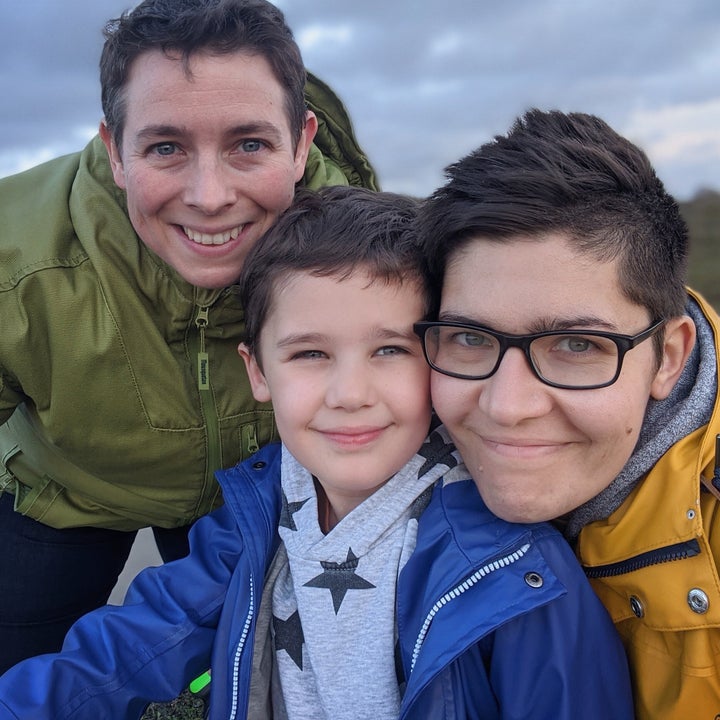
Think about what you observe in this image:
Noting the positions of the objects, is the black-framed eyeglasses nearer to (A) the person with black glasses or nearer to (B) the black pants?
(A) the person with black glasses

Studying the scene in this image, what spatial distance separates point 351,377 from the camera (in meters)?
1.52

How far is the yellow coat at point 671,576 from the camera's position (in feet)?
A: 4.48

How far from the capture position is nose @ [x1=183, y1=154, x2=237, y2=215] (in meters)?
1.83

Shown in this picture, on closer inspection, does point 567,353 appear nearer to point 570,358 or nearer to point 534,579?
point 570,358

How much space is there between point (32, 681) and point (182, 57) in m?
1.54

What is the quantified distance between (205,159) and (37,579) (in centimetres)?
157

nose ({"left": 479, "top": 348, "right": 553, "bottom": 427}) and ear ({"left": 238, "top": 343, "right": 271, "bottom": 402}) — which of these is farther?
ear ({"left": 238, "top": 343, "right": 271, "bottom": 402})

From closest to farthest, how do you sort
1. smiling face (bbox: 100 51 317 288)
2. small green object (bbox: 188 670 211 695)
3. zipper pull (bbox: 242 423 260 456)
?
smiling face (bbox: 100 51 317 288), small green object (bbox: 188 670 211 695), zipper pull (bbox: 242 423 260 456)

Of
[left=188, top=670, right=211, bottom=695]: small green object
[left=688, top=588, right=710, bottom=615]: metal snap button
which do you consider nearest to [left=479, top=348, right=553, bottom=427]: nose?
[left=688, top=588, right=710, bottom=615]: metal snap button

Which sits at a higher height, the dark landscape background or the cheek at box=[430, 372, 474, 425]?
the dark landscape background

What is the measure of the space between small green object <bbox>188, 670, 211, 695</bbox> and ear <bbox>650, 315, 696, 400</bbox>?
1.41 meters

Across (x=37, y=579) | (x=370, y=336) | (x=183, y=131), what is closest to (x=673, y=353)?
(x=370, y=336)

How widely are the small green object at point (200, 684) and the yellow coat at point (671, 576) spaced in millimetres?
1106

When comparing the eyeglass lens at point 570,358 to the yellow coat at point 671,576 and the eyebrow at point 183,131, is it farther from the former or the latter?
the eyebrow at point 183,131
